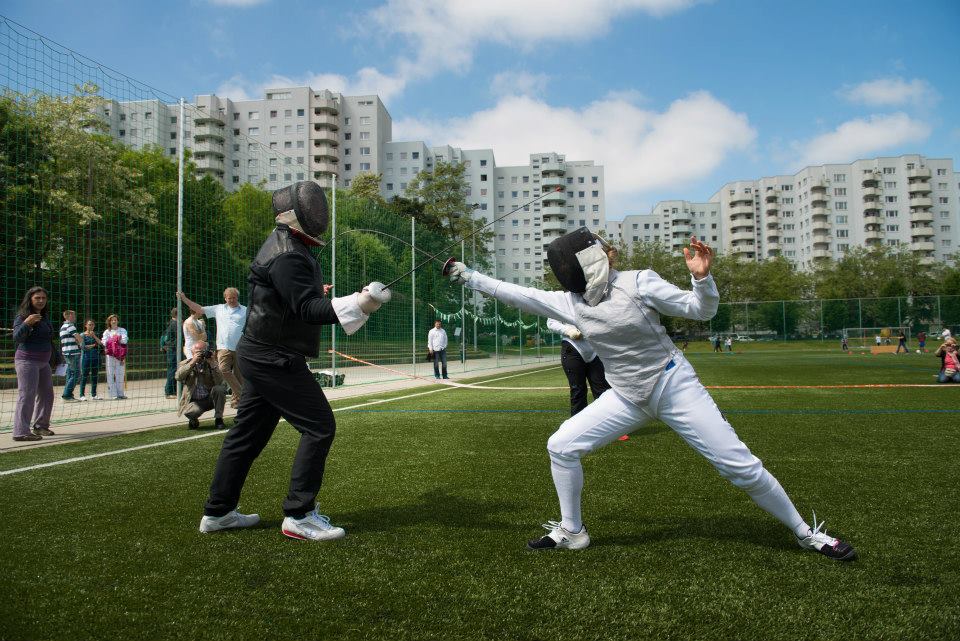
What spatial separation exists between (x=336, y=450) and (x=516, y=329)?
2568cm

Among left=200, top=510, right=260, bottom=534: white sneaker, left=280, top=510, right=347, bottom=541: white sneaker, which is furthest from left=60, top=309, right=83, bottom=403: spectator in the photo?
left=280, top=510, right=347, bottom=541: white sneaker

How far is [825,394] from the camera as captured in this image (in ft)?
40.8

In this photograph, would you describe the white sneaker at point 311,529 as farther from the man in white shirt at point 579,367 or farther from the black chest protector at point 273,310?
the man in white shirt at point 579,367

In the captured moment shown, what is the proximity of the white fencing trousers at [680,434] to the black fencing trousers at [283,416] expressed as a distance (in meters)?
1.39

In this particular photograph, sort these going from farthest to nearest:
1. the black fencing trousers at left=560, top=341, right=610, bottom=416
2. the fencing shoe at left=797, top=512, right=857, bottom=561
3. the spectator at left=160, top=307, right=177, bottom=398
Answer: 1. the spectator at left=160, top=307, right=177, bottom=398
2. the black fencing trousers at left=560, top=341, right=610, bottom=416
3. the fencing shoe at left=797, top=512, right=857, bottom=561

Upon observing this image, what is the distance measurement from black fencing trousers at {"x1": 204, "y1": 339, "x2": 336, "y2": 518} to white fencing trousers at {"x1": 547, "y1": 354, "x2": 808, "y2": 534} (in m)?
1.39

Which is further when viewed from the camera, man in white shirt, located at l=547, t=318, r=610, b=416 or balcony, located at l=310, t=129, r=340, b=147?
balcony, located at l=310, t=129, r=340, b=147

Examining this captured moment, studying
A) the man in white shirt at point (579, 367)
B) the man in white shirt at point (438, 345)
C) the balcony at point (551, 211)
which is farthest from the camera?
the balcony at point (551, 211)

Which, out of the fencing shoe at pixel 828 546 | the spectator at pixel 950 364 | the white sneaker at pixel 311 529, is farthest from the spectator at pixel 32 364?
the spectator at pixel 950 364

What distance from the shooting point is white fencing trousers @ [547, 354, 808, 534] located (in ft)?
10.8

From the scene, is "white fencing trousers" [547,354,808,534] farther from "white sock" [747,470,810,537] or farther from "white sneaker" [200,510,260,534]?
"white sneaker" [200,510,260,534]

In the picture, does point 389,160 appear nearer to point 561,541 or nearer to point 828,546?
point 561,541

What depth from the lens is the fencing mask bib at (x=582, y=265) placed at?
11.3ft

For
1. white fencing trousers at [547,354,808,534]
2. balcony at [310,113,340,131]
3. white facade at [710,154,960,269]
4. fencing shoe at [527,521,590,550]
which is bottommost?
fencing shoe at [527,521,590,550]
